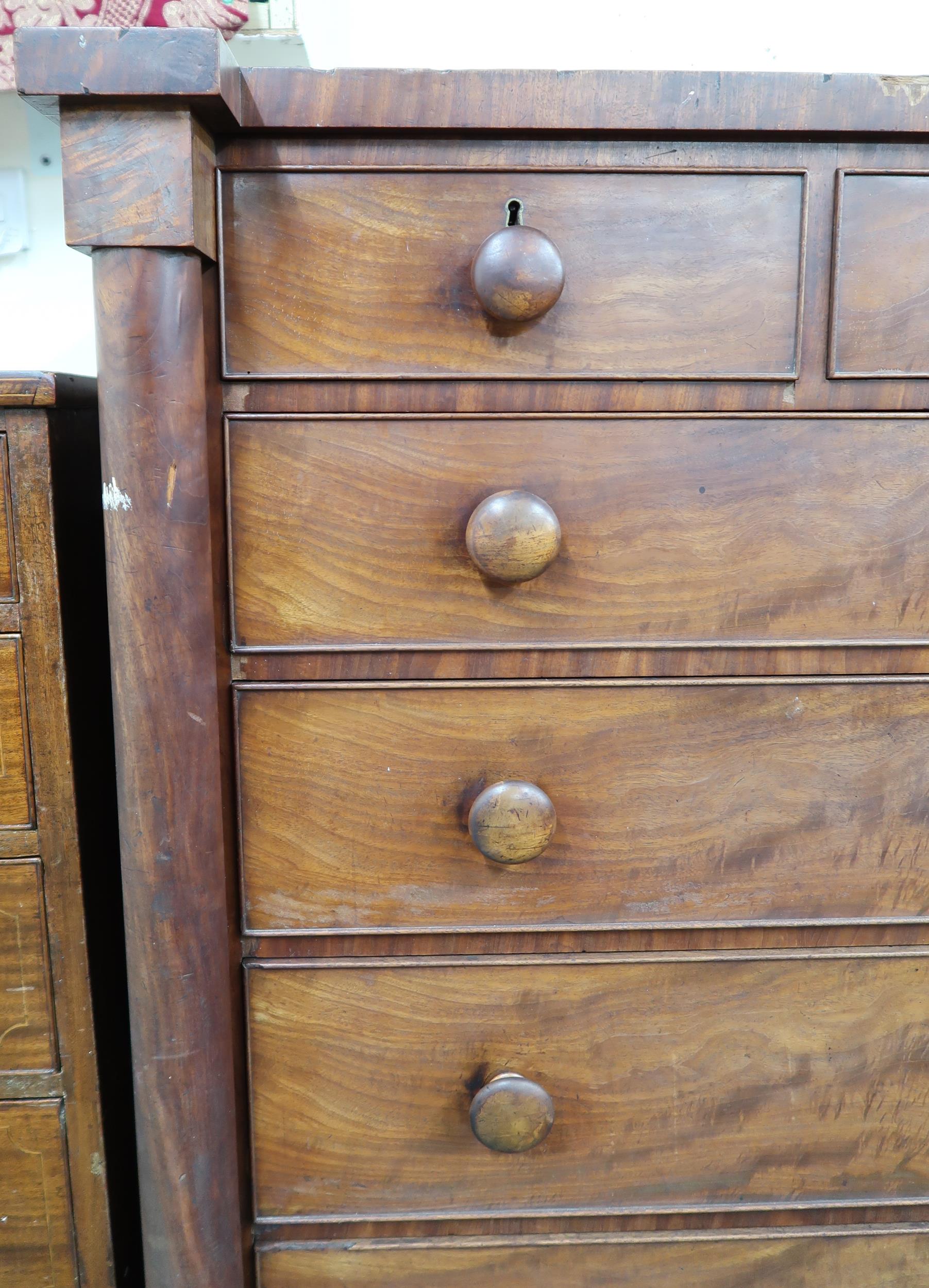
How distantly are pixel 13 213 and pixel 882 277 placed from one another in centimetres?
81

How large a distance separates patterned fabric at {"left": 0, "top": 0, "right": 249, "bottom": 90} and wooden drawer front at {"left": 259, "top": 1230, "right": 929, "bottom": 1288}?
3.15 feet

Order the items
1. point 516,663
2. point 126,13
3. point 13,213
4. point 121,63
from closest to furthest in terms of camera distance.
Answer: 1. point 121,63
2. point 516,663
3. point 126,13
4. point 13,213

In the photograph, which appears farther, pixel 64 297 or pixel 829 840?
pixel 64 297

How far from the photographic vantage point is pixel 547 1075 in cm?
57

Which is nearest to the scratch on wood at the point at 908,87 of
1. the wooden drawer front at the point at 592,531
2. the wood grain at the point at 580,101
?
the wood grain at the point at 580,101

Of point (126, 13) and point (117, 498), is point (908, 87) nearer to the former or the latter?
point (117, 498)

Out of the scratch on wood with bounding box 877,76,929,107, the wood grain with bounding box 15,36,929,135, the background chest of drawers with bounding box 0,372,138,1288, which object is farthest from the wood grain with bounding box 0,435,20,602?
the scratch on wood with bounding box 877,76,929,107

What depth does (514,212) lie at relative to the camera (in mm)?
495

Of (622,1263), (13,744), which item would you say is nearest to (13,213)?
(13,744)

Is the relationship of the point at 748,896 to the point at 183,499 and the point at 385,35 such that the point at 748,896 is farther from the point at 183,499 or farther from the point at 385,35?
the point at 385,35

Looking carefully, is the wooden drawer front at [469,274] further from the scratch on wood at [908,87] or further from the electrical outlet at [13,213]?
the electrical outlet at [13,213]

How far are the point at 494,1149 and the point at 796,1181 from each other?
0.21 m

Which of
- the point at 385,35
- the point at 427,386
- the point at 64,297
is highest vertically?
the point at 385,35

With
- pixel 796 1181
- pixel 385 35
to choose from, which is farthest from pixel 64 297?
pixel 796 1181
